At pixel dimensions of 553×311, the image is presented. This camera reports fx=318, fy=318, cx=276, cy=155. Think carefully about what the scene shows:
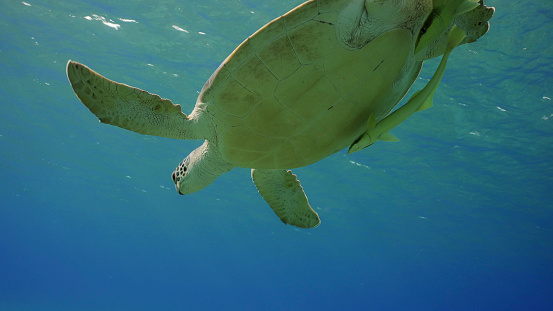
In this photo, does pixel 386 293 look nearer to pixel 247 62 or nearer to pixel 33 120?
pixel 33 120

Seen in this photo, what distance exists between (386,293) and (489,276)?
32.1 meters

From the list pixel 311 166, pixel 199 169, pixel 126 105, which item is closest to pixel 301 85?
pixel 126 105

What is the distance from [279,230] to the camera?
106ft

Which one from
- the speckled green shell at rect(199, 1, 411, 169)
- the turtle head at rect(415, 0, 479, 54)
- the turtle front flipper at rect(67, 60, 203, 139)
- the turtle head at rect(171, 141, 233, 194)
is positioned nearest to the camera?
the turtle head at rect(415, 0, 479, 54)

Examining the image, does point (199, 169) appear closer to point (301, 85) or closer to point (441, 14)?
point (301, 85)

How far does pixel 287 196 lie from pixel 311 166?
36.9 feet

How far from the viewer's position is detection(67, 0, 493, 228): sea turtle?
73.2 inches

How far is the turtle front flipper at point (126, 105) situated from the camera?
2643 mm

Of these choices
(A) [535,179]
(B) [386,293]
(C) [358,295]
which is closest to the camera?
(A) [535,179]

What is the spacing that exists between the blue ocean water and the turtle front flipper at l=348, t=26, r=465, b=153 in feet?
20.8

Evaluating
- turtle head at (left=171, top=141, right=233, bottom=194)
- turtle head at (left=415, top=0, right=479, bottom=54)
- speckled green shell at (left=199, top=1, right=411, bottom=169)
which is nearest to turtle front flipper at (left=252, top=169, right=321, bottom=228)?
turtle head at (left=171, top=141, right=233, bottom=194)

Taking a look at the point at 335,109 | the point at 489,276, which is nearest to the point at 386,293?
the point at 489,276

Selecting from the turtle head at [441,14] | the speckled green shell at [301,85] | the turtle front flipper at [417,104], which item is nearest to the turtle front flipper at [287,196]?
the speckled green shell at [301,85]

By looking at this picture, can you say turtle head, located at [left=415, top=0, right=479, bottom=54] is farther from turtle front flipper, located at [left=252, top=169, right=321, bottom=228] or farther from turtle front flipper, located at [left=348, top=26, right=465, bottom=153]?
turtle front flipper, located at [left=252, top=169, right=321, bottom=228]
